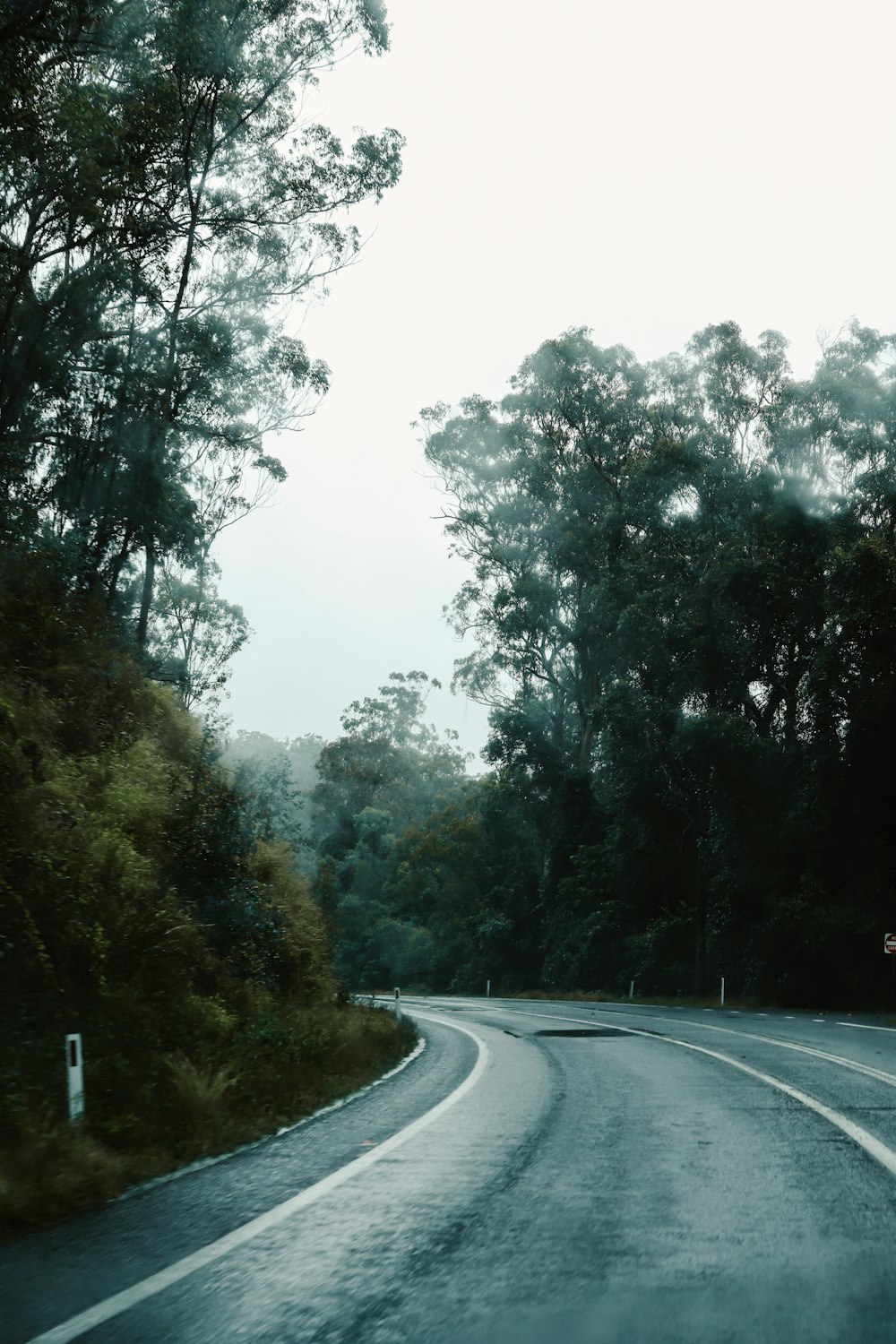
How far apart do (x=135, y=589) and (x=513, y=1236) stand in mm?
22773

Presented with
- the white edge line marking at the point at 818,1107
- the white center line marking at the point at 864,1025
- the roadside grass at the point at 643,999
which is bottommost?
the roadside grass at the point at 643,999

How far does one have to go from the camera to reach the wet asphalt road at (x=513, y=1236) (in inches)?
171

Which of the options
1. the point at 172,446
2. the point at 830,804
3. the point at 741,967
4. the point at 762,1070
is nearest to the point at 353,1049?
the point at 762,1070

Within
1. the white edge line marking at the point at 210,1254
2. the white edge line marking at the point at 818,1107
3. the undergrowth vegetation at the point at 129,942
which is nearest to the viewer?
the white edge line marking at the point at 210,1254

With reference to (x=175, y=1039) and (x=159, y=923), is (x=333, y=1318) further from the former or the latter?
(x=159, y=923)

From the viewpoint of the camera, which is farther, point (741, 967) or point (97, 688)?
point (741, 967)

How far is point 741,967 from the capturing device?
37.1 meters

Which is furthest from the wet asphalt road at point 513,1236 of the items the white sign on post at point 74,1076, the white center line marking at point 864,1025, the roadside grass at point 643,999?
the roadside grass at point 643,999

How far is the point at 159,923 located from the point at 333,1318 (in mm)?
9096

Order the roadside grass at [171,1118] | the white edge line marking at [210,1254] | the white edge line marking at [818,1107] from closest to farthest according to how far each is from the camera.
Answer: the white edge line marking at [210,1254] < the roadside grass at [171,1118] < the white edge line marking at [818,1107]

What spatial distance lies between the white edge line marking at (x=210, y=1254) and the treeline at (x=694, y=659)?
697 inches

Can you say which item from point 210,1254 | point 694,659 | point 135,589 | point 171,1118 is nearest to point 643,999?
point 694,659

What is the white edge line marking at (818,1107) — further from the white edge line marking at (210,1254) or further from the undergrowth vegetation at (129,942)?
the undergrowth vegetation at (129,942)

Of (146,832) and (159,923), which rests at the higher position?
(146,832)
